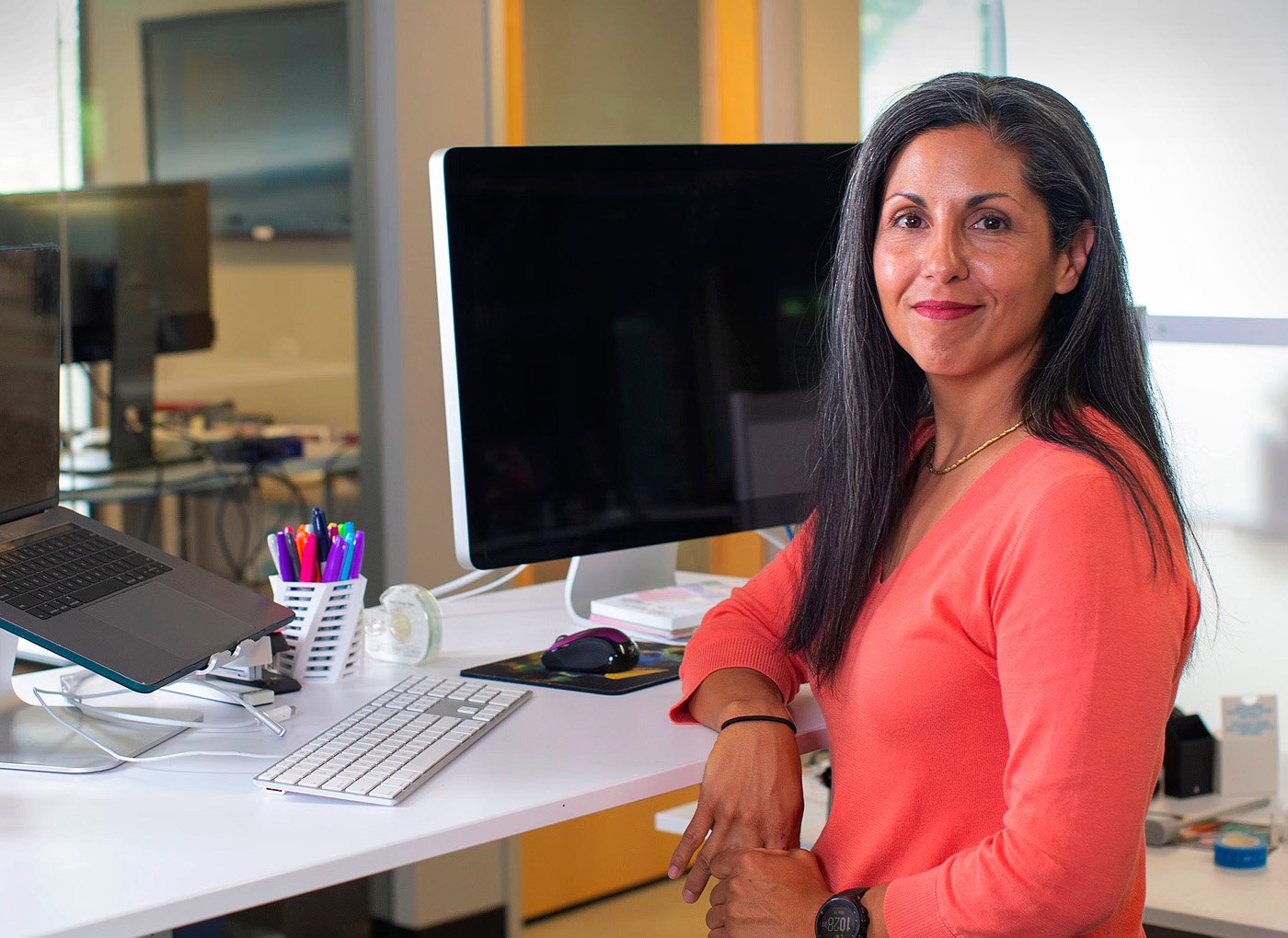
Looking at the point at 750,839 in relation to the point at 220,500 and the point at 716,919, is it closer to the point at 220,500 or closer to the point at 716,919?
the point at 716,919

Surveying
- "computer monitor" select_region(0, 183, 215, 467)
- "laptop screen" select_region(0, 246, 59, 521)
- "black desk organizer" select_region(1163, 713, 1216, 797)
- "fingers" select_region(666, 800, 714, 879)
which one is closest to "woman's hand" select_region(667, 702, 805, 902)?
"fingers" select_region(666, 800, 714, 879)

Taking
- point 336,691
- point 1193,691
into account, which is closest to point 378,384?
point 336,691

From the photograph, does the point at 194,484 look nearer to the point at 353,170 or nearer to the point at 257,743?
the point at 353,170

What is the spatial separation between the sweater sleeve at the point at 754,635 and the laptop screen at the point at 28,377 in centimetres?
68

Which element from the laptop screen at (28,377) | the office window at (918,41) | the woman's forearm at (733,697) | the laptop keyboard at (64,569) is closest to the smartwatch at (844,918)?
the woman's forearm at (733,697)

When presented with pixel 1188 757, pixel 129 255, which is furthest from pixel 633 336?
pixel 129 255

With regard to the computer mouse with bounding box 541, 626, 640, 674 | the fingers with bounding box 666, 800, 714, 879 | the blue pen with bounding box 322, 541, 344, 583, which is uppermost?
the blue pen with bounding box 322, 541, 344, 583

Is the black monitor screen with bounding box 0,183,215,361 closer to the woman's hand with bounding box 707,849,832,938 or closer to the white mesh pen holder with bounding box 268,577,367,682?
the white mesh pen holder with bounding box 268,577,367,682

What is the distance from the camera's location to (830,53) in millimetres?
3102

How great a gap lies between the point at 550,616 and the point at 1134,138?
1.50 meters

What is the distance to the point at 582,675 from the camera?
1.47 meters

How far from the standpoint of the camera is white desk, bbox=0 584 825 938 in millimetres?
956

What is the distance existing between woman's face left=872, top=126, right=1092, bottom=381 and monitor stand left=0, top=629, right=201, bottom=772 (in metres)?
0.78

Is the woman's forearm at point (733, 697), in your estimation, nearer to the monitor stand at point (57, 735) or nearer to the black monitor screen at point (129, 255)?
the monitor stand at point (57, 735)
